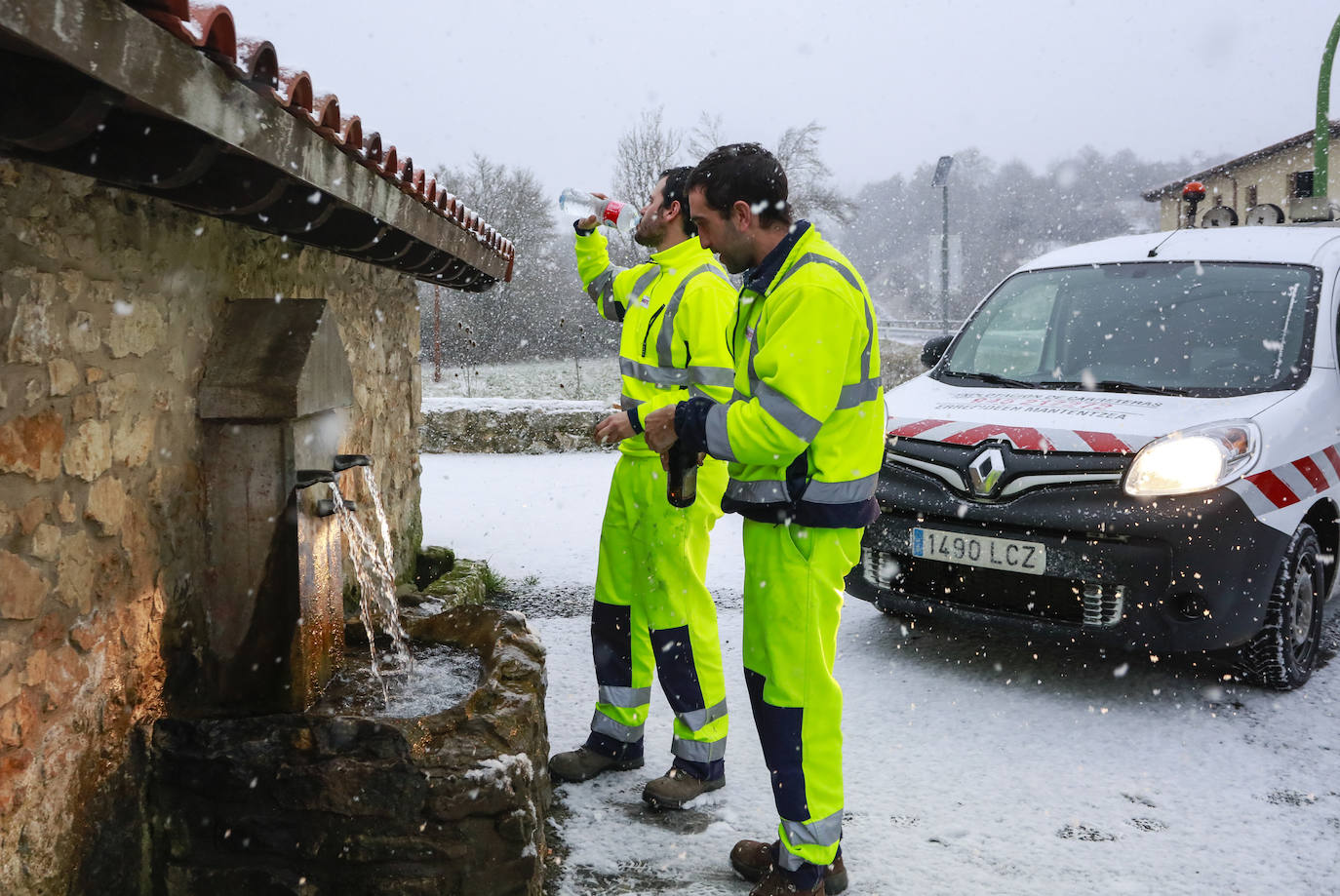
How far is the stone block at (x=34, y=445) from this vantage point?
196 centimetres

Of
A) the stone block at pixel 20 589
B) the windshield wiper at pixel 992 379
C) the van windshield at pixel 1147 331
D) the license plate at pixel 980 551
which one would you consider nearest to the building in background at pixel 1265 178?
the van windshield at pixel 1147 331

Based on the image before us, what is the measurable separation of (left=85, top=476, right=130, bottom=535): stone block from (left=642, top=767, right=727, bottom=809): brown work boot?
1.71 meters

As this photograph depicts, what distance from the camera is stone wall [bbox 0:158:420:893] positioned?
1.98 metres

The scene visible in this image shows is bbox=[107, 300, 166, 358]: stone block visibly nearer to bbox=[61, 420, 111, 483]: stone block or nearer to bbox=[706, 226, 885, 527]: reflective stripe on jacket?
bbox=[61, 420, 111, 483]: stone block

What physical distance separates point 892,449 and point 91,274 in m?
3.06

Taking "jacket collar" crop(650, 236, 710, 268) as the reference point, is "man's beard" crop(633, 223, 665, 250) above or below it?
above

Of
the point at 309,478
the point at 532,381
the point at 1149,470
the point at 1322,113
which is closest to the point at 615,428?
the point at 309,478

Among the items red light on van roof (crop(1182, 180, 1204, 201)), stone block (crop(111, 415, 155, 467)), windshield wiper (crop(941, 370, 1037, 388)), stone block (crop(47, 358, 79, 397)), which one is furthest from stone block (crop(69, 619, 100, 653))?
red light on van roof (crop(1182, 180, 1204, 201))

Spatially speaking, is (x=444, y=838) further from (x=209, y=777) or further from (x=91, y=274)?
(x=91, y=274)

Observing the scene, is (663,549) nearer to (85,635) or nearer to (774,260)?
(774,260)

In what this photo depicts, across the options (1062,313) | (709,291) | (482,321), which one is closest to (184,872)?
(709,291)

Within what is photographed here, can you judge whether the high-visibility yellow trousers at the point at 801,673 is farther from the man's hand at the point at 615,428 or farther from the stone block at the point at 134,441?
the stone block at the point at 134,441

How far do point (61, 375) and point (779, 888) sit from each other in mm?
2056

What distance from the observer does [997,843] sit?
2895 millimetres
